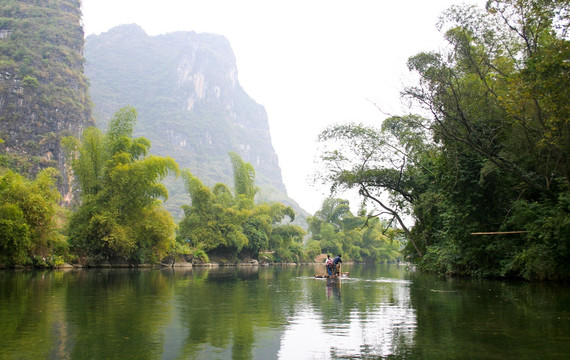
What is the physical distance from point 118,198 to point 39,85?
67709 mm

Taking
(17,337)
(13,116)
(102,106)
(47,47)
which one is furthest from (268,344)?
(102,106)

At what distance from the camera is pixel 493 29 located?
1977 cm

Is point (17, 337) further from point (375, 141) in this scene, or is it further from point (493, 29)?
point (375, 141)

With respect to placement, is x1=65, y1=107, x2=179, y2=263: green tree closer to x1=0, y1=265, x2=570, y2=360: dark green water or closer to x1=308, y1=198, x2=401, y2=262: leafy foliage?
x1=0, y1=265, x2=570, y2=360: dark green water

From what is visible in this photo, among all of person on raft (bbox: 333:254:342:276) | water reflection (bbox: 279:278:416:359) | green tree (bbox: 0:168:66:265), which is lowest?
water reflection (bbox: 279:278:416:359)

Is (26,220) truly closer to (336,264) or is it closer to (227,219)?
(336,264)

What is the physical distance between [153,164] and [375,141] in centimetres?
1887

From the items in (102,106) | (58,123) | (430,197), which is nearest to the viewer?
(430,197)

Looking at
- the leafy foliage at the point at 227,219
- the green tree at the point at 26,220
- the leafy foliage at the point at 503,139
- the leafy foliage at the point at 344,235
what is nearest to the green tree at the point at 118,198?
the green tree at the point at 26,220

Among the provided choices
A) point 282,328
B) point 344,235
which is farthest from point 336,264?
point 344,235

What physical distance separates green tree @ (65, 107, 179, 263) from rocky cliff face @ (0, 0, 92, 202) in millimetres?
40852

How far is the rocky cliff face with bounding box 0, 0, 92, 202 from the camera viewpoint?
82688 millimetres

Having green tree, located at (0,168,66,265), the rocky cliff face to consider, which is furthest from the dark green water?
the rocky cliff face

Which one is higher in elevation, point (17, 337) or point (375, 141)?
point (375, 141)
